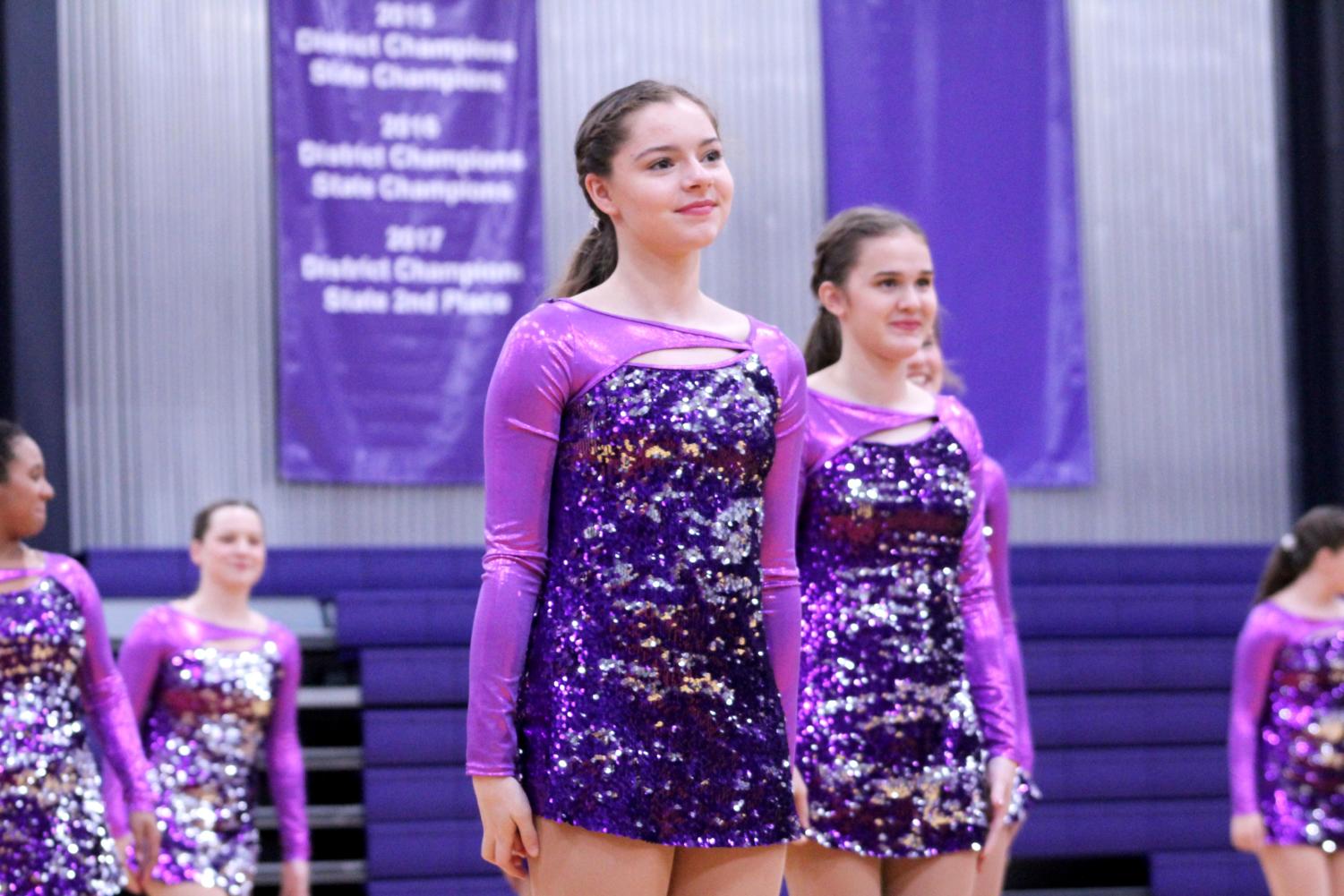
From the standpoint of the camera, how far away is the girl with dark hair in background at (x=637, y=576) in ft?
7.07

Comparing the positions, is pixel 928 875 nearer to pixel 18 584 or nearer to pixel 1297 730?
pixel 18 584

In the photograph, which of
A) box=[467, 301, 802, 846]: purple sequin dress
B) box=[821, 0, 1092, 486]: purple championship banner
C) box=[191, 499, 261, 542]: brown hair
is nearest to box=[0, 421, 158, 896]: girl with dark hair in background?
box=[191, 499, 261, 542]: brown hair

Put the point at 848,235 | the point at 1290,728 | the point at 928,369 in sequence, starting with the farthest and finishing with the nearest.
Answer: the point at 1290,728, the point at 928,369, the point at 848,235

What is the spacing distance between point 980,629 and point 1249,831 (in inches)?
88.6

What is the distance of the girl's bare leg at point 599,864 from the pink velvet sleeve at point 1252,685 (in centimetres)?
344

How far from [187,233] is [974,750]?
6.59 metres

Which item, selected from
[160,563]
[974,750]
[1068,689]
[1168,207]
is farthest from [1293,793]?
[1168,207]

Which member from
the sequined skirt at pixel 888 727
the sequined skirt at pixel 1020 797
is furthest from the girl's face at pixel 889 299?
the sequined skirt at pixel 1020 797

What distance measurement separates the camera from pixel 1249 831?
5.06m

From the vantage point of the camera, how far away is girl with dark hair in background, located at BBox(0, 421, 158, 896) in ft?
12.9

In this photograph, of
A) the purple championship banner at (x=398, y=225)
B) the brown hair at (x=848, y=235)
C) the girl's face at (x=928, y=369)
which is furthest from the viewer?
the purple championship banner at (x=398, y=225)

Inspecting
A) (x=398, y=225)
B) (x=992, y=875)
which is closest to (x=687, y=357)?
(x=992, y=875)

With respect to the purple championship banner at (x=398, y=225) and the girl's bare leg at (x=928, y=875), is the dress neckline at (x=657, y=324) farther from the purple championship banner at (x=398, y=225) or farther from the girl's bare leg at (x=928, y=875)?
the purple championship banner at (x=398, y=225)

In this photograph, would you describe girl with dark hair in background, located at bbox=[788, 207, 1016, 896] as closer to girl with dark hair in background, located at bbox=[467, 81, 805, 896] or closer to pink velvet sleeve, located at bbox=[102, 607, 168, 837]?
girl with dark hair in background, located at bbox=[467, 81, 805, 896]
